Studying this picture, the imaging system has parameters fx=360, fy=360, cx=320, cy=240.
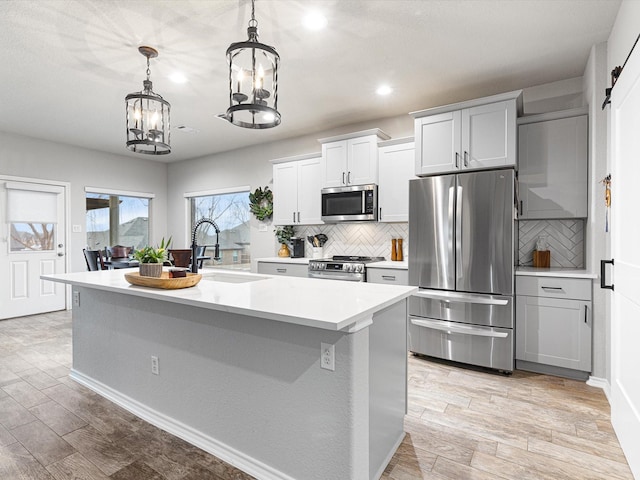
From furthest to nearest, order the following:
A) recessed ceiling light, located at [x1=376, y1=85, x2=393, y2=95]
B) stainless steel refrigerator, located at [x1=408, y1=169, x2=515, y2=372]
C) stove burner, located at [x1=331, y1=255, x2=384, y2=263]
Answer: stove burner, located at [x1=331, y1=255, x2=384, y2=263] → recessed ceiling light, located at [x1=376, y1=85, x2=393, y2=95] → stainless steel refrigerator, located at [x1=408, y1=169, x2=515, y2=372]

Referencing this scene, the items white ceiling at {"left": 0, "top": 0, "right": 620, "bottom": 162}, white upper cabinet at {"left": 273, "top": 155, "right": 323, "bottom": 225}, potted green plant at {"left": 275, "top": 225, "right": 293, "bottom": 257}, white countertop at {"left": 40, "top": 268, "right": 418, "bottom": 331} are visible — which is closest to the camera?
white countertop at {"left": 40, "top": 268, "right": 418, "bottom": 331}

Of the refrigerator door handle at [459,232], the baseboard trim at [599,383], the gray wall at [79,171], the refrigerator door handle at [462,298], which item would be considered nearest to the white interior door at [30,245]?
the gray wall at [79,171]

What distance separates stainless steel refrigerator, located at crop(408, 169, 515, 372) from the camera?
3096 mm

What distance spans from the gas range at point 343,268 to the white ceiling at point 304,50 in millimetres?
1812

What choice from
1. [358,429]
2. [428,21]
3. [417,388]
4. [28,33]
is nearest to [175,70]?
[28,33]

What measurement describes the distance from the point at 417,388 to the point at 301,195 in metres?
2.95

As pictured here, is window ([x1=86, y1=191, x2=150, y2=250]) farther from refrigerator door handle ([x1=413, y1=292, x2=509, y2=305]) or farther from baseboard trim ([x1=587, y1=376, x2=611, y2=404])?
baseboard trim ([x1=587, y1=376, x2=611, y2=404])

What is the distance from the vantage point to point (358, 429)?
157cm

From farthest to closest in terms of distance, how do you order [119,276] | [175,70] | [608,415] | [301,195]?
[301,195] < [175,70] < [119,276] < [608,415]

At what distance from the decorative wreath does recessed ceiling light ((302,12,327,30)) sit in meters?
3.25

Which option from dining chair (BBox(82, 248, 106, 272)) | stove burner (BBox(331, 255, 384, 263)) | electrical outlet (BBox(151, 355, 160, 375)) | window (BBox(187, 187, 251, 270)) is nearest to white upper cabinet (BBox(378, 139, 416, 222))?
stove burner (BBox(331, 255, 384, 263))

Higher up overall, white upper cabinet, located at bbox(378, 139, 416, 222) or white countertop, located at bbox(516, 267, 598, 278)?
white upper cabinet, located at bbox(378, 139, 416, 222)

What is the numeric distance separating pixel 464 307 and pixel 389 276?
85 cm

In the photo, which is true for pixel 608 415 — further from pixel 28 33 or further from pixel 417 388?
pixel 28 33
